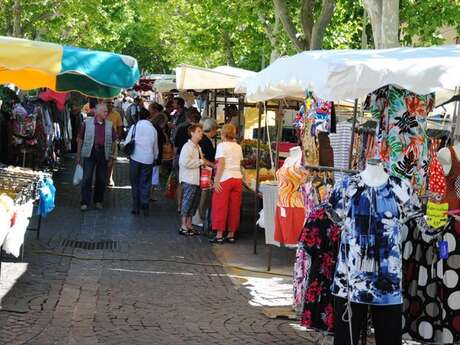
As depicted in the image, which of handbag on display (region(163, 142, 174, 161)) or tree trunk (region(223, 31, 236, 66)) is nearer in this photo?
handbag on display (region(163, 142, 174, 161))

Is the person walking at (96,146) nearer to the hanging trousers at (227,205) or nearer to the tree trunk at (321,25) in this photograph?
the hanging trousers at (227,205)

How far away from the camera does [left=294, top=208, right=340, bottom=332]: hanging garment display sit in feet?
21.3

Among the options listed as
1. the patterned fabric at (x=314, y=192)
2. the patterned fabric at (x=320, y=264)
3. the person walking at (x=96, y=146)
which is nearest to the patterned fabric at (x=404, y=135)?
the patterned fabric at (x=320, y=264)

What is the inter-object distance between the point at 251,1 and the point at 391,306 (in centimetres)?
1666

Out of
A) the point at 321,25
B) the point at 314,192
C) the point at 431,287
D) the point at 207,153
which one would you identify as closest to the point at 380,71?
the point at 431,287

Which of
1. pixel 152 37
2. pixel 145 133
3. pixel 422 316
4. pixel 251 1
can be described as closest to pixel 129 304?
pixel 422 316

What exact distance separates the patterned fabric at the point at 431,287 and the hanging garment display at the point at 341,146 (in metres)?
1.36

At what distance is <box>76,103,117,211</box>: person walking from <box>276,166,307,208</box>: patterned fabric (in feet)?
18.6

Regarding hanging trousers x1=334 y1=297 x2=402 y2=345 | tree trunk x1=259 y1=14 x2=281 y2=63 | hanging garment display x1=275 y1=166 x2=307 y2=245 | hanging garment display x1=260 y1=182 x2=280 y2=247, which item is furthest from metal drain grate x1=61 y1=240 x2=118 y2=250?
tree trunk x1=259 y1=14 x2=281 y2=63

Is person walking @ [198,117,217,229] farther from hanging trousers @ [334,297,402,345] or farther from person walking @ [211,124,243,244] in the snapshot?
hanging trousers @ [334,297,402,345]

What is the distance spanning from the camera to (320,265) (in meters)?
6.57

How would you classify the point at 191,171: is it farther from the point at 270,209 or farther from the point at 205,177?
the point at 270,209

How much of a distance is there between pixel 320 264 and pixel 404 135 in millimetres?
1341

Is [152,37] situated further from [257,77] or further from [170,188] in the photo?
[257,77]
